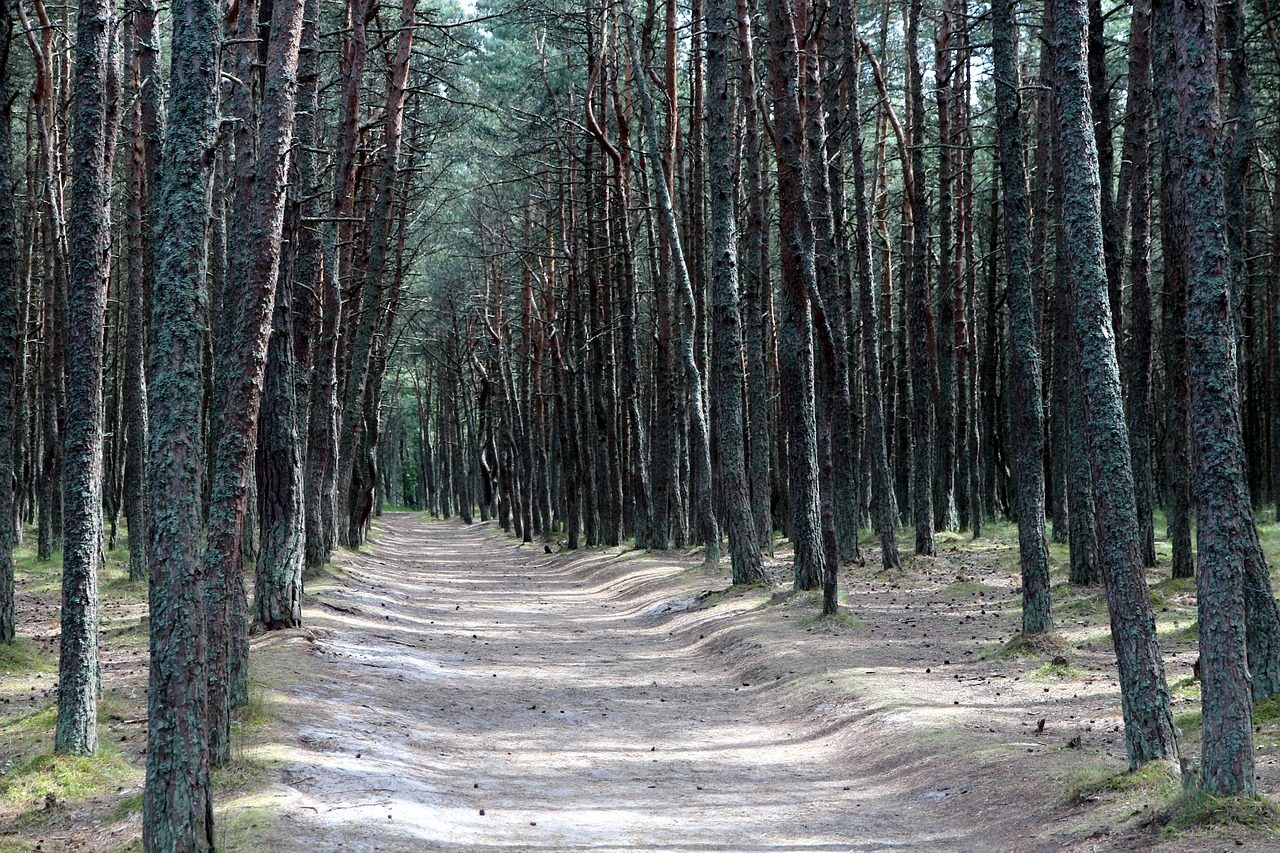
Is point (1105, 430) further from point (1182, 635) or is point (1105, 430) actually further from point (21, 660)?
point (21, 660)

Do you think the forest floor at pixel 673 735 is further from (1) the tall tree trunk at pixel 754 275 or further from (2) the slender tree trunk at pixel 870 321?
(1) the tall tree trunk at pixel 754 275

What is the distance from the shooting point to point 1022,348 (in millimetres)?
11633

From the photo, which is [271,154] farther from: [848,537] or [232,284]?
[848,537]

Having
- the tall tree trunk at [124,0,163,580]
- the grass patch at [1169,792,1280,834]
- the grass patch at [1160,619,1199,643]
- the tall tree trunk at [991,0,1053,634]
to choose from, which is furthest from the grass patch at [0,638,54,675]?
the grass patch at [1160,619,1199,643]

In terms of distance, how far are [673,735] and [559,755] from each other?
1.19 m

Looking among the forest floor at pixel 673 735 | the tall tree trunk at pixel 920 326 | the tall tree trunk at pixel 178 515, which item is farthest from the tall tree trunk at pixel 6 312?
the tall tree trunk at pixel 920 326

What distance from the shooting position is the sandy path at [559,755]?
6789 millimetres

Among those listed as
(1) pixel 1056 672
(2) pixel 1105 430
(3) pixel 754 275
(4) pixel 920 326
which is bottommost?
(1) pixel 1056 672

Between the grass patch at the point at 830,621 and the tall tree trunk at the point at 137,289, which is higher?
the tall tree trunk at the point at 137,289

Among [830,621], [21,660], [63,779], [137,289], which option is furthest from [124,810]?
[137,289]

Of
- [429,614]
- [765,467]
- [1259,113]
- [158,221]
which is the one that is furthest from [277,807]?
[1259,113]

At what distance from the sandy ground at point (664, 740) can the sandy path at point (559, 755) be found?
0.09 feet

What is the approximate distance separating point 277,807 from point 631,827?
222cm

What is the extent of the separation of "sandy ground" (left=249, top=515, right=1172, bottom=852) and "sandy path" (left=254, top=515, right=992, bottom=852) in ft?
0.09
